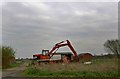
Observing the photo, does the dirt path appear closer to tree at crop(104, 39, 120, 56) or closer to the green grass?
the green grass

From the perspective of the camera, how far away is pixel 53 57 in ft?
138

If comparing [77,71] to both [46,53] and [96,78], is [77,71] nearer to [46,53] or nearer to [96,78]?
[96,78]

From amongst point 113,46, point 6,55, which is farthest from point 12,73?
point 113,46

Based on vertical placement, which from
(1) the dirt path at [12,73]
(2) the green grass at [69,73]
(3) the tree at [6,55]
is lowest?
(1) the dirt path at [12,73]

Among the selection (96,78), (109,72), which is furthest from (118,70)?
(96,78)

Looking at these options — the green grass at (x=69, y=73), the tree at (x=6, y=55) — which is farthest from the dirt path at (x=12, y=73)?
the tree at (x=6, y=55)

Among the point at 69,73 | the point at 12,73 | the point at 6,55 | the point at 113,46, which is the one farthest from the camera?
the point at 113,46

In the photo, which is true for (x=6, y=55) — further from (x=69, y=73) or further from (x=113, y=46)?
(x=113, y=46)

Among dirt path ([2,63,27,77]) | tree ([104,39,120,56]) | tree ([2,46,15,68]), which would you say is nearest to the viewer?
dirt path ([2,63,27,77])

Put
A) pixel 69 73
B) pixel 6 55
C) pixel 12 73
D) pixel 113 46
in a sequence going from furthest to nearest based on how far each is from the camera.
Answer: pixel 113 46 → pixel 6 55 → pixel 12 73 → pixel 69 73

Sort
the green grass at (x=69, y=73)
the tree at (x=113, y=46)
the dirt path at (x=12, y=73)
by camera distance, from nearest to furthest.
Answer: the green grass at (x=69, y=73) → the dirt path at (x=12, y=73) → the tree at (x=113, y=46)

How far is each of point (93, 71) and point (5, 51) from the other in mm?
22290

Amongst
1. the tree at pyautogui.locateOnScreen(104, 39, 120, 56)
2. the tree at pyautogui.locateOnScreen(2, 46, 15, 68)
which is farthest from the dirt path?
the tree at pyautogui.locateOnScreen(104, 39, 120, 56)

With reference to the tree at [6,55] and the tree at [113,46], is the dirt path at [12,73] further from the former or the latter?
the tree at [113,46]
